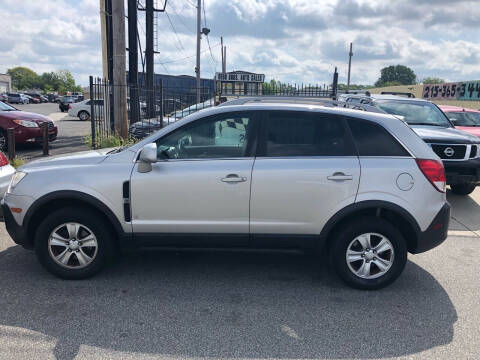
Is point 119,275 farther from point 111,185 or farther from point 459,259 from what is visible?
point 459,259

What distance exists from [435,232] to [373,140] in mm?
1029

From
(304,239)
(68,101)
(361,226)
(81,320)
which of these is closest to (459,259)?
(361,226)

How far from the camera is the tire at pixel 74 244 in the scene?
406 centimetres

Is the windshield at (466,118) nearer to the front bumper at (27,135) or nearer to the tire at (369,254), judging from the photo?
the tire at (369,254)

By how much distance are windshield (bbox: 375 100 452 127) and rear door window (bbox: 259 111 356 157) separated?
499 cm

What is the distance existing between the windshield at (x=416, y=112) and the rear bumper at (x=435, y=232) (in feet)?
15.7

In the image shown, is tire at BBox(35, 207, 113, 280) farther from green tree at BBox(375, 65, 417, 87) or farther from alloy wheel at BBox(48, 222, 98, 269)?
green tree at BBox(375, 65, 417, 87)

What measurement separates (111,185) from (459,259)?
13.0 ft

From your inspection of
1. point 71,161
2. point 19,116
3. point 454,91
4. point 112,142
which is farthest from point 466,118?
point 454,91

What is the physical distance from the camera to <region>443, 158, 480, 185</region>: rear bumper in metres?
7.00

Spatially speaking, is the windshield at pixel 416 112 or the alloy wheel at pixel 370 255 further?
the windshield at pixel 416 112

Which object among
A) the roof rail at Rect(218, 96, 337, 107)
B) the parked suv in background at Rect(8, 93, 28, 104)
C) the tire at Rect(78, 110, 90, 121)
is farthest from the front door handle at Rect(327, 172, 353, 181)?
the parked suv in background at Rect(8, 93, 28, 104)

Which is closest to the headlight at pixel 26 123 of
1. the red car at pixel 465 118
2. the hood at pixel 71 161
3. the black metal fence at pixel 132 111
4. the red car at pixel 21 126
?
the red car at pixel 21 126

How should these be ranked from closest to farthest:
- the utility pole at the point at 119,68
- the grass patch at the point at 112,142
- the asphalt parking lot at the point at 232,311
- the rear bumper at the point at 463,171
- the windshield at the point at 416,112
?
the asphalt parking lot at the point at 232,311, the rear bumper at the point at 463,171, the windshield at the point at 416,112, the utility pole at the point at 119,68, the grass patch at the point at 112,142
